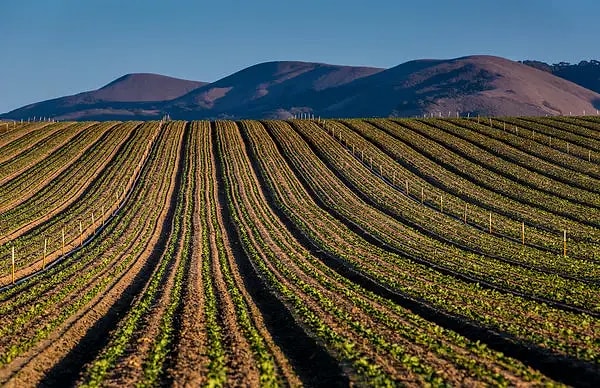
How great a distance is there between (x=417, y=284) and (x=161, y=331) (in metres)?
9.74

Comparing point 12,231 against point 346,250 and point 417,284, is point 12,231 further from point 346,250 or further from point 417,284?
point 417,284

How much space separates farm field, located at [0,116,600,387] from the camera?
51.4 feet

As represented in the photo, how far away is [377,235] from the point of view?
39344mm

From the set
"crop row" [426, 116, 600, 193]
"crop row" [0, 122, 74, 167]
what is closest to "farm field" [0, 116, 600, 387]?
"crop row" [426, 116, 600, 193]

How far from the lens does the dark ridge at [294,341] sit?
14547mm

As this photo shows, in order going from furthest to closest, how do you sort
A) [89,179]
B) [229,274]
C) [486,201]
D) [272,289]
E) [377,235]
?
[89,179], [486,201], [377,235], [229,274], [272,289]

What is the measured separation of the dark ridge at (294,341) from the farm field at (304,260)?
74 millimetres

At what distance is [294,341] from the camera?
17641 millimetres

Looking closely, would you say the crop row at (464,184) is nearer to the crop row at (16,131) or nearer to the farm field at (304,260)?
the farm field at (304,260)

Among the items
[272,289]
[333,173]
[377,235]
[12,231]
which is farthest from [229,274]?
[333,173]

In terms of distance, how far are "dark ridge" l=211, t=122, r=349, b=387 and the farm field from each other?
0.24 feet

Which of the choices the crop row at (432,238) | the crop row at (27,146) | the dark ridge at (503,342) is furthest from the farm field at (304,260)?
the crop row at (27,146)

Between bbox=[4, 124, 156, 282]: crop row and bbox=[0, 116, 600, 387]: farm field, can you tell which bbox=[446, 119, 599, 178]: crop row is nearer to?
bbox=[0, 116, 600, 387]: farm field

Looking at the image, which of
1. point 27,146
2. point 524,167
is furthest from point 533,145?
point 27,146
